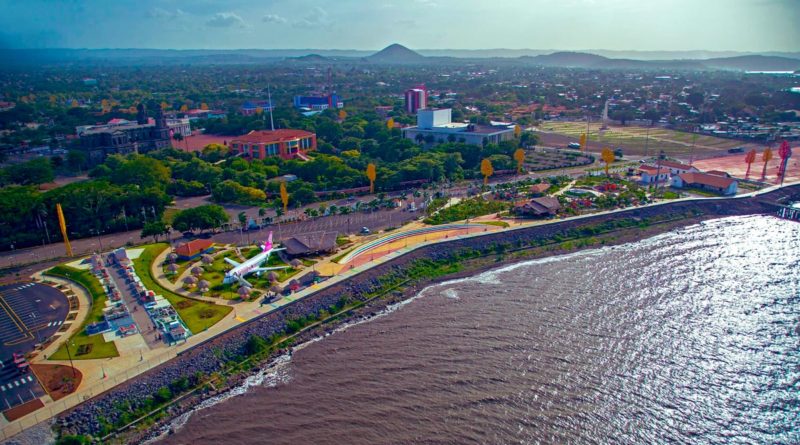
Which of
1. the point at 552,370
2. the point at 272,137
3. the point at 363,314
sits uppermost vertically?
the point at 272,137

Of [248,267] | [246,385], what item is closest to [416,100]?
[248,267]

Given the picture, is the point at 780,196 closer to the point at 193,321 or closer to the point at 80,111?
the point at 193,321

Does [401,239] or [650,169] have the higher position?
[650,169]

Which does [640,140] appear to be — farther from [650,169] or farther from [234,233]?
[234,233]

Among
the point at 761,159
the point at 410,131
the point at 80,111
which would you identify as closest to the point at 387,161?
the point at 410,131

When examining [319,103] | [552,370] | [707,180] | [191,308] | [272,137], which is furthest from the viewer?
[319,103]

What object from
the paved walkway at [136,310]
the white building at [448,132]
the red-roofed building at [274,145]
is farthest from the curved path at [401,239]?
the white building at [448,132]

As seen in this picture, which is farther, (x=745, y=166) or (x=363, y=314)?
(x=745, y=166)

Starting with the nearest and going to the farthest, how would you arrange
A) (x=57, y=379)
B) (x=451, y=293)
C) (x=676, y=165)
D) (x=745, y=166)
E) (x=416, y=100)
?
(x=57, y=379), (x=451, y=293), (x=676, y=165), (x=745, y=166), (x=416, y=100)
